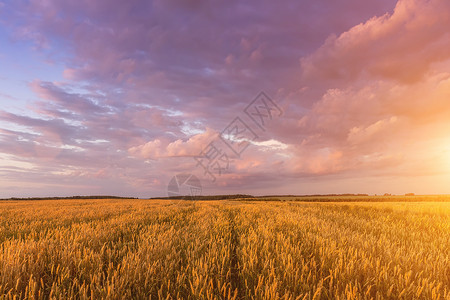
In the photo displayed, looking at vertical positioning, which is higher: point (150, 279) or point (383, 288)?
point (150, 279)

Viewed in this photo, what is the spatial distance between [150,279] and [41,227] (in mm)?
7678

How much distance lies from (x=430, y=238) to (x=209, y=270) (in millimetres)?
8502

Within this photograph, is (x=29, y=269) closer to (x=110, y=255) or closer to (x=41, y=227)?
(x=110, y=255)

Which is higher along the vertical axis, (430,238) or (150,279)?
(150,279)

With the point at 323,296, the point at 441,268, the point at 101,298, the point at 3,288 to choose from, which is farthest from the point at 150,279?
the point at 441,268

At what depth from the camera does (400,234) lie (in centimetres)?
791

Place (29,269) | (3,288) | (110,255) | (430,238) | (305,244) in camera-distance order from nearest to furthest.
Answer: (3,288), (29,269), (110,255), (305,244), (430,238)

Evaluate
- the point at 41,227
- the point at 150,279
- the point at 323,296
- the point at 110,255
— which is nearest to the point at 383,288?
the point at 323,296

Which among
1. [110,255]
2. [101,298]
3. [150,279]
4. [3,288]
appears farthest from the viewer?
[110,255]

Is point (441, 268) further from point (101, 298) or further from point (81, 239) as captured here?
point (81, 239)

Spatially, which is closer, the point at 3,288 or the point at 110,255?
the point at 3,288

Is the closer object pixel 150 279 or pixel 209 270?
pixel 150 279

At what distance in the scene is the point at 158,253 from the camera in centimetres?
395

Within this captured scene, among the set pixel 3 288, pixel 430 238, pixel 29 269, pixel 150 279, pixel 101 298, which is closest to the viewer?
pixel 101 298
